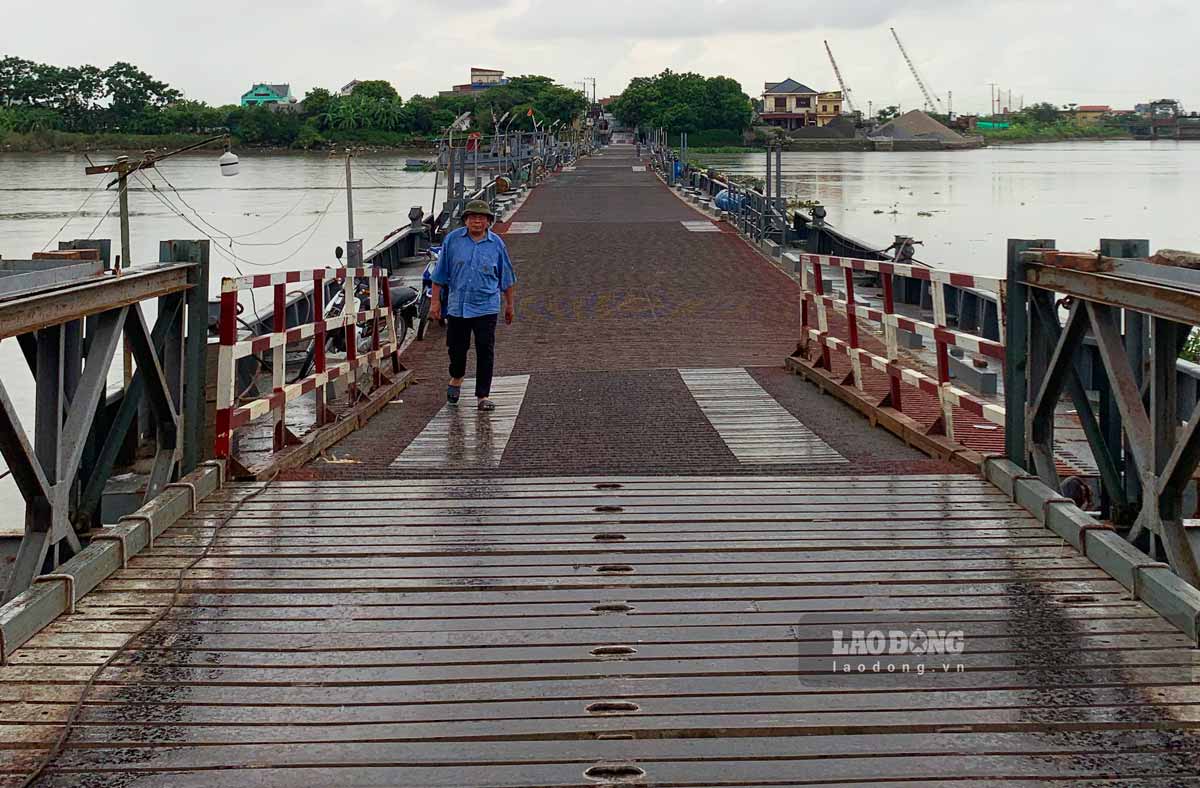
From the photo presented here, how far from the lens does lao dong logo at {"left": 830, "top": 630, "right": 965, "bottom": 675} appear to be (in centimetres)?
431

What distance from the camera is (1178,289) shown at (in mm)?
5156

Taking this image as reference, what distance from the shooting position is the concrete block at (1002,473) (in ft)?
21.4

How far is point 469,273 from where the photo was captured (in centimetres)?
965

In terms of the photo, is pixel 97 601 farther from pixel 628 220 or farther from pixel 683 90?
pixel 683 90

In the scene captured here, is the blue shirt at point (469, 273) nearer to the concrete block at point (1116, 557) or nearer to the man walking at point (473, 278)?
the man walking at point (473, 278)

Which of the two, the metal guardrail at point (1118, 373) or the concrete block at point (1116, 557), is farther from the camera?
the metal guardrail at point (1118, 373)

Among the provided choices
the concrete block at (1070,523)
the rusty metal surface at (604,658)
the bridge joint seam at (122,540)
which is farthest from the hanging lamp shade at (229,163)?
the concrete block at (1070,523)

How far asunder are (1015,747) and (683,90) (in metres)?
151

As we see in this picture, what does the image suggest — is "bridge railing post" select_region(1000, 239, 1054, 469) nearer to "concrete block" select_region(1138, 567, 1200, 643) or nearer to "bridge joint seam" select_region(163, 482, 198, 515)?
"concrete block" select_region(1138, 567, 1200, 643)

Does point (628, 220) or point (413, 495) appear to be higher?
point (628, 220)

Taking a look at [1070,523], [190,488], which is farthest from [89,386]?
[1070,523]

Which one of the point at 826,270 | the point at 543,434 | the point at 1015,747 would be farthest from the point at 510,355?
the point at 826,270

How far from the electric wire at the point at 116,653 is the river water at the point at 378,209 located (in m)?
8.45

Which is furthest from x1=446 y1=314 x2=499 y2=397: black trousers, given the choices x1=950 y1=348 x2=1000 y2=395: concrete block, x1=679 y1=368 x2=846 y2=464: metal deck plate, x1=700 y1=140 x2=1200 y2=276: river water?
x1=700 y1=140 x2=1200 y2=276: river water
